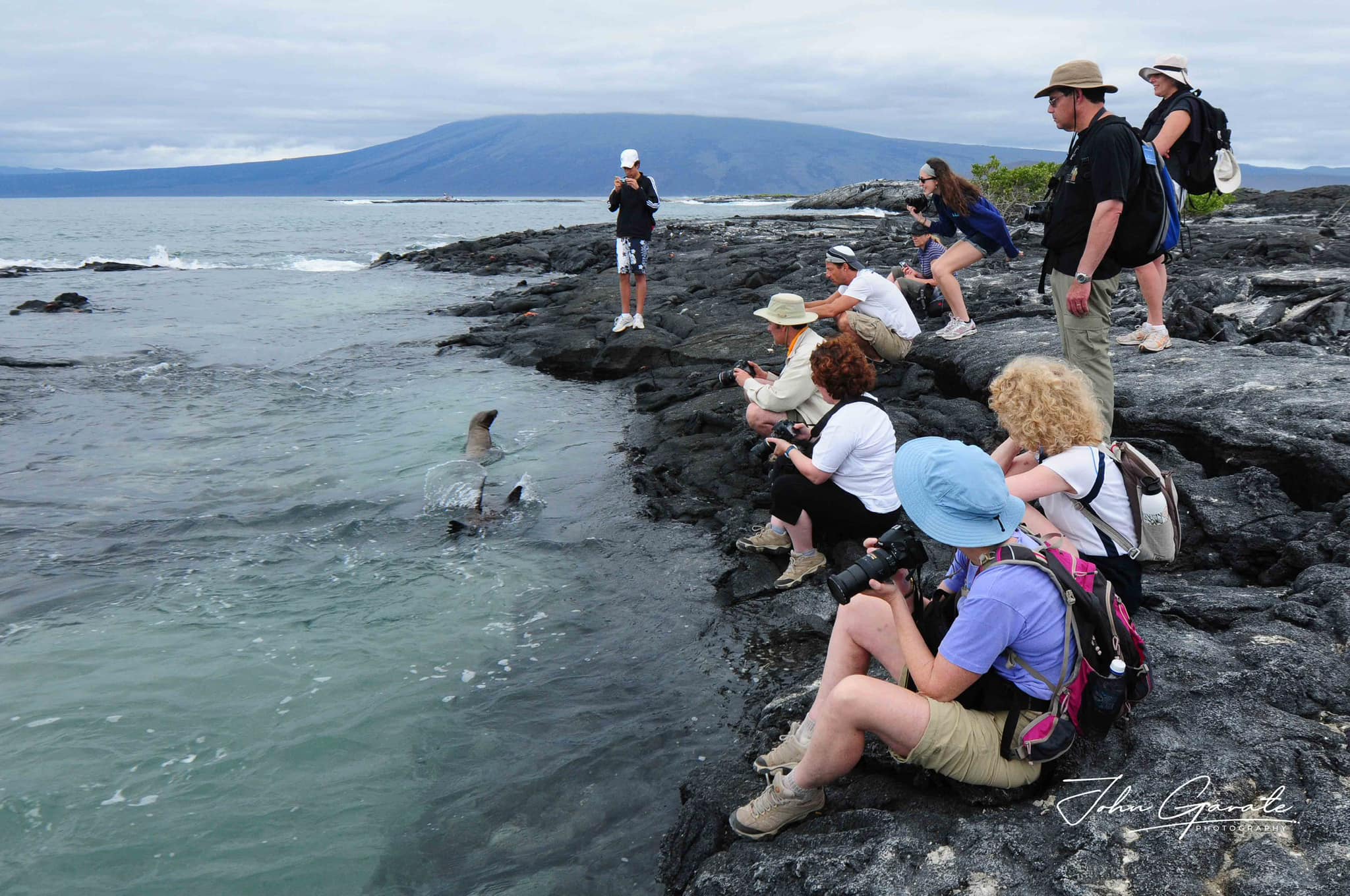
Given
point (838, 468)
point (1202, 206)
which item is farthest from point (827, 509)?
point (1202, 206)

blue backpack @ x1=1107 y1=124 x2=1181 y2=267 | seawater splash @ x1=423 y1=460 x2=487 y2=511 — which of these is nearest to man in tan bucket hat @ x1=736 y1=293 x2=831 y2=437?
blue backpack @ x1=1107 y1=124 x2=1181 y2=267

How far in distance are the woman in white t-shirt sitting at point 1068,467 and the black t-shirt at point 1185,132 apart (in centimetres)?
451

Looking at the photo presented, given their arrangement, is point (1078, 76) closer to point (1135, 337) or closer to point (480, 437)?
point (1135, 337)

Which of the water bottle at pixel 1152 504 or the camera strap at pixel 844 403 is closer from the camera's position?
the water bottle at pixel 1152 504

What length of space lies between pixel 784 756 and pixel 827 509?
7.57 feet

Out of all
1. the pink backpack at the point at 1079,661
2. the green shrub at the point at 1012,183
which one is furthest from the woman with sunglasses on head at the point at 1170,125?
the green shrub at the point at 1012,183

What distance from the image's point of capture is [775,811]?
3.55 m

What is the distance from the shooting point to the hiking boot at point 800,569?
20.3ft

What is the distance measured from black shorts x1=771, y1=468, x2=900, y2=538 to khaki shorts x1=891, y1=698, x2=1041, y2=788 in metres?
2.64

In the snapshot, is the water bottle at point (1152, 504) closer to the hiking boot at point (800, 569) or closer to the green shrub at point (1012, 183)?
the hiking boot at point (800, 569)

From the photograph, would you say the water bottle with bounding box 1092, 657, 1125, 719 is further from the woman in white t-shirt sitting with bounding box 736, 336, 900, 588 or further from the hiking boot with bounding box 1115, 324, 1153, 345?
the hiking boot with bounding box 1115, 324, 1153, 345

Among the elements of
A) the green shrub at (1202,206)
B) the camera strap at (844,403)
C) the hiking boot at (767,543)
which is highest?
the green shrub at (1202,206)

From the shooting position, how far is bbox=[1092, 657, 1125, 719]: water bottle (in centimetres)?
304

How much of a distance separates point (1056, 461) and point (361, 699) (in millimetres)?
4034
